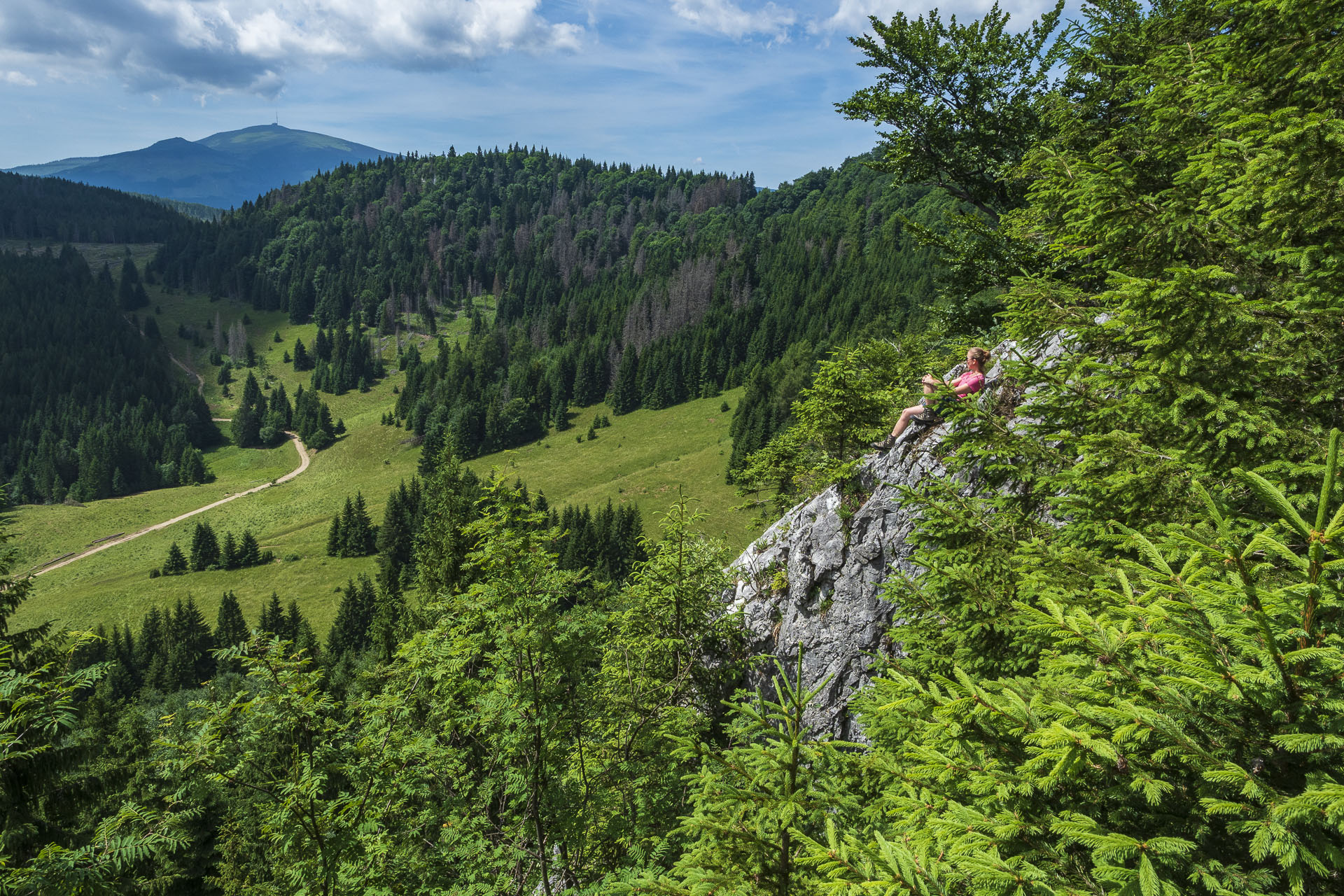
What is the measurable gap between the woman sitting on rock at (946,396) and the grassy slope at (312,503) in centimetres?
3822

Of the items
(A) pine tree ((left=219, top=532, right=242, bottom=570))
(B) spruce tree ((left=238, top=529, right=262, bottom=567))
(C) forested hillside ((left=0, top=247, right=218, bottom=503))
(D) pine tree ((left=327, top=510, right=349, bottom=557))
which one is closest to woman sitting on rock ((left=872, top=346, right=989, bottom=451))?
(D) pine tree ((left=327, top=510, right=349, bottom=557))

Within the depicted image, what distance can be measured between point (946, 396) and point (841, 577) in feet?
28.0

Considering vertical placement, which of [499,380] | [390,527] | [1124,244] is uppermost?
[1124,244]

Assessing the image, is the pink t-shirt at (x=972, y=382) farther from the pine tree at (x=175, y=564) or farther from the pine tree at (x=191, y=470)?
the pine tree at (x=191, y=470)

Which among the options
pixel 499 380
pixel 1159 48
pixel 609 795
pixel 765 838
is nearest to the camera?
pixel 765 838

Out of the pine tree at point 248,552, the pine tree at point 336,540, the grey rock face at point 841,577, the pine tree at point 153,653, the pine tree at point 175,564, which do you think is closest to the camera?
the grey rock face at point 841,577

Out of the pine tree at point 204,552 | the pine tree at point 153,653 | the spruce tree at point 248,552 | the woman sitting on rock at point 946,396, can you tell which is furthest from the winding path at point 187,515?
the woman sitting on rock at point 946,396

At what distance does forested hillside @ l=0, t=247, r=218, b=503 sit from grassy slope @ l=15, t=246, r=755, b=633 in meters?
9.15

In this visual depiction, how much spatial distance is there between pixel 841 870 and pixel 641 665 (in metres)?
11.9

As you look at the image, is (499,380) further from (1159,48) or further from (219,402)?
(1159,48)

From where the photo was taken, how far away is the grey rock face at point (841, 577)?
14.2m

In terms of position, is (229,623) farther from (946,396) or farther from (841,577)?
(946,396)

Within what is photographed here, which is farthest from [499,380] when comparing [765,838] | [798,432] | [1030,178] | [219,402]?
[765,838]

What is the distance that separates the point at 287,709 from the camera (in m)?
7.34
